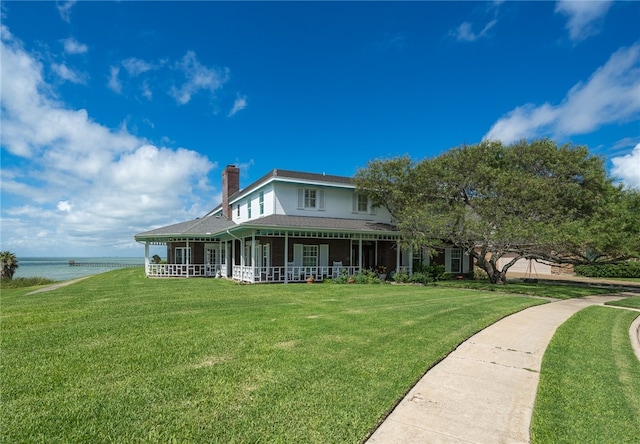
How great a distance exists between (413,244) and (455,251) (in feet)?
24.6

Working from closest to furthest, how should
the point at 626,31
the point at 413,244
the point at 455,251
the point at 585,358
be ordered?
1. the point at 585,358
2. the point at 626,31
3. the point at 413,244
4. the point at 455,251

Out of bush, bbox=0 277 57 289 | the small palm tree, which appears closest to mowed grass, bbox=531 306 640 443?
bush, bbox=0 277 57 289

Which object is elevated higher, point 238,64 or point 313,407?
point 238,64

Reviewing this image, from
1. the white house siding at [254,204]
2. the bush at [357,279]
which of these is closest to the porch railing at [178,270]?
the white house siding at [254,204]

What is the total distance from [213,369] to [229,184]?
27022 mm

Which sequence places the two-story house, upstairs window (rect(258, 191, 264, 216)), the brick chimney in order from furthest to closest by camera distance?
the brick chimney, upstairs window (rect(258, 191, 264, 216)), the two-story house

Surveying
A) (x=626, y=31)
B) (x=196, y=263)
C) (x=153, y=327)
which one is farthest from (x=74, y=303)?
(x=626, y=31)

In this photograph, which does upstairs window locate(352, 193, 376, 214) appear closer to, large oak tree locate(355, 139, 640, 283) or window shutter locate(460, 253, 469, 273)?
large oak tree locate(355, 139, 640, 283)

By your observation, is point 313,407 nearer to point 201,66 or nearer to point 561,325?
point 561,325

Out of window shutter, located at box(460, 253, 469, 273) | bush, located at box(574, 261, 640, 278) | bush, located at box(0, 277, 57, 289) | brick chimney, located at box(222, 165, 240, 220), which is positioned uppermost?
brick chimney, located at box(222, 165, 240, 220)

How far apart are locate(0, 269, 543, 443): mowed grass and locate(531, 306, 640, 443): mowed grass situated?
5.08ft

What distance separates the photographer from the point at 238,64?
19000 mm

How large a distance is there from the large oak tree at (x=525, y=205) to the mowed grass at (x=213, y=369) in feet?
28.7

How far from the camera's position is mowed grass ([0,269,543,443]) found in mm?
3672
